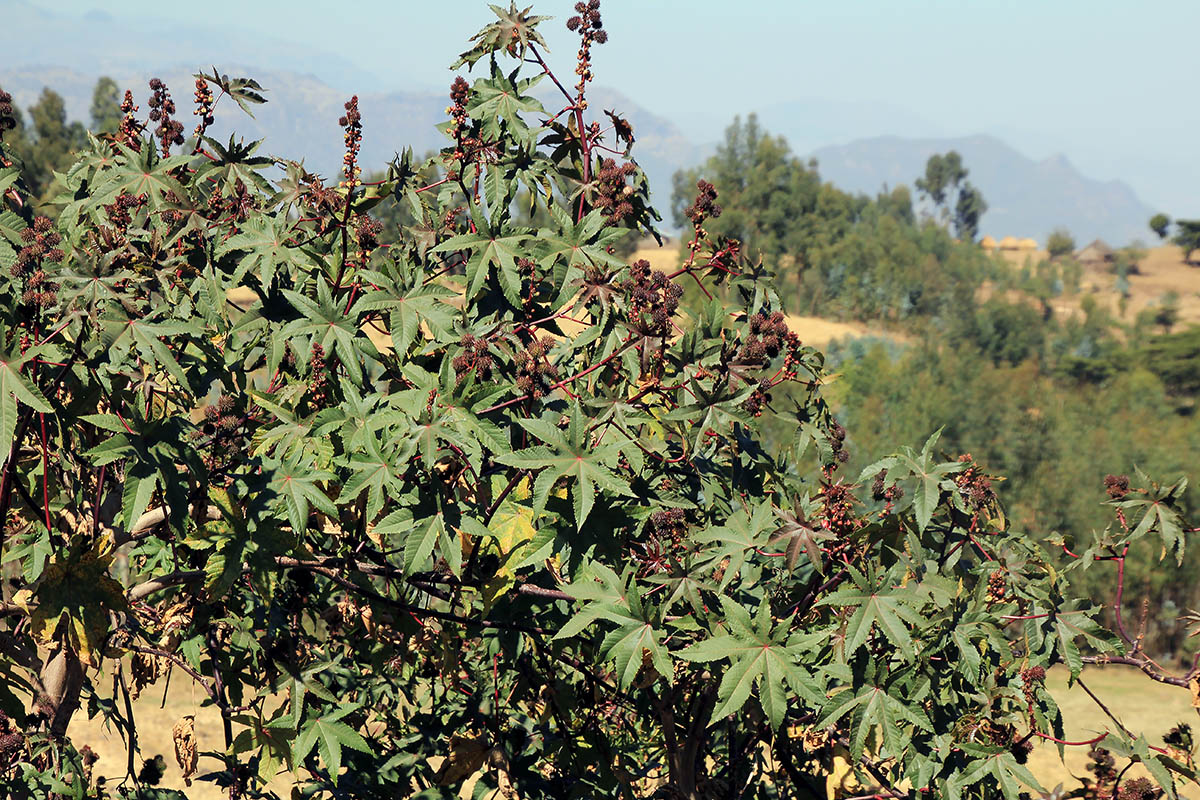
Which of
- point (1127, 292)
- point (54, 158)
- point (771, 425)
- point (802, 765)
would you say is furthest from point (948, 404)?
point (1127, 292)

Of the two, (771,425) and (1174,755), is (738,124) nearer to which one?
(771,425)

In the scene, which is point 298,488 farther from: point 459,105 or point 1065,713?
point 1065,713

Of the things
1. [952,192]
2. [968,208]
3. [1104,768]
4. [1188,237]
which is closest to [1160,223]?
[1188,237]

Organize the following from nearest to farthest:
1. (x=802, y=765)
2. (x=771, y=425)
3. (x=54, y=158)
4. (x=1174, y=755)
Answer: (x=1174, y=755) → (x=802, y=765) → (x=771, y=425) → (x=54, y=158)

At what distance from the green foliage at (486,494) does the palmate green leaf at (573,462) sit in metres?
0.01

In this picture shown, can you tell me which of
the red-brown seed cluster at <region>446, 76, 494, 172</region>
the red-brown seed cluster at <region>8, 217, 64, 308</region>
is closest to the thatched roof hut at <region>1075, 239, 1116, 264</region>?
A: the red-brown seed cluster at <region>446, 76, 494, 172</region>

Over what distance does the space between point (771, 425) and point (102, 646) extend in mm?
24685

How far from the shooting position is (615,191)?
144 inches

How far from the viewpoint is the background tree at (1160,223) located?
114m

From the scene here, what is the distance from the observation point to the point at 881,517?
333 centimetres

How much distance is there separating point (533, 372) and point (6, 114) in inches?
106

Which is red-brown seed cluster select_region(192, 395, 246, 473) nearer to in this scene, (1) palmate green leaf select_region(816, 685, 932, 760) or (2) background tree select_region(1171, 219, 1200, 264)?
(1) palmate green leaf select_region(816, 685, 932, 760)

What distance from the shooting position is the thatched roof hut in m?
117

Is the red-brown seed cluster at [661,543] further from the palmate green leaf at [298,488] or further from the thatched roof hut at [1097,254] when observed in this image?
the thatched roof hut at [1097,254]
